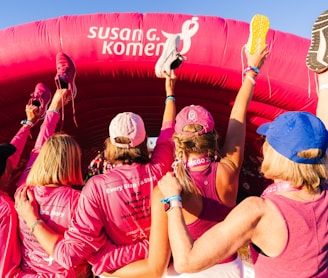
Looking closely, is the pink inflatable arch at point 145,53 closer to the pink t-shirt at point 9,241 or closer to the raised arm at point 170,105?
the raised arm at point 170,105

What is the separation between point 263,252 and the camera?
105cm

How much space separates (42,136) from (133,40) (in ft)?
5.09

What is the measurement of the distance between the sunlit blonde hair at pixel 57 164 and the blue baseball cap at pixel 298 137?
0.82m

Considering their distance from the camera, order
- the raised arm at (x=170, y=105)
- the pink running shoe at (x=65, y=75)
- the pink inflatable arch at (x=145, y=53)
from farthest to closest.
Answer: the pink inflatable arch at (x=145, y=53), the pink running shoe at (x=65, y=75), the raised arm at (x=170, y=105)

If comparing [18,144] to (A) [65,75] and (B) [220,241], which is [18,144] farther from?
(B) [220,241]

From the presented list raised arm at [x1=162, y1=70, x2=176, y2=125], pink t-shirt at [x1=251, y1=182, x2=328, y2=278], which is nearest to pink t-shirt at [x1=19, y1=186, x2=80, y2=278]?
raised arm at [x1=162, y1=70, x2=176, y2=125]

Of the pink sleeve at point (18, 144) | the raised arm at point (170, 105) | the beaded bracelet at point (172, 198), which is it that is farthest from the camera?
the pink sleeve at point (18, 144)

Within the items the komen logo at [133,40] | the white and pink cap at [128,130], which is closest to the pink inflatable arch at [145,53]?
the komen logo at [133,40]

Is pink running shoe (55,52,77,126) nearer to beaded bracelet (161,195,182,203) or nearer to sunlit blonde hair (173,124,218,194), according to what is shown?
sunlit blonde hair (173,124,218,194)

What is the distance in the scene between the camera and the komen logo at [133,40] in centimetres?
319

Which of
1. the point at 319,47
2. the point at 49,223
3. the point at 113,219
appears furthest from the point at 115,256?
the point at 319,47

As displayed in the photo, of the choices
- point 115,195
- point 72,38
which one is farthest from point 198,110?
point 72,38

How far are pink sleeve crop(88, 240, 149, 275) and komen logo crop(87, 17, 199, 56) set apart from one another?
204 cm

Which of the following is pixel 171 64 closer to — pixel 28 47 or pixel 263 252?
pixel 263 252
